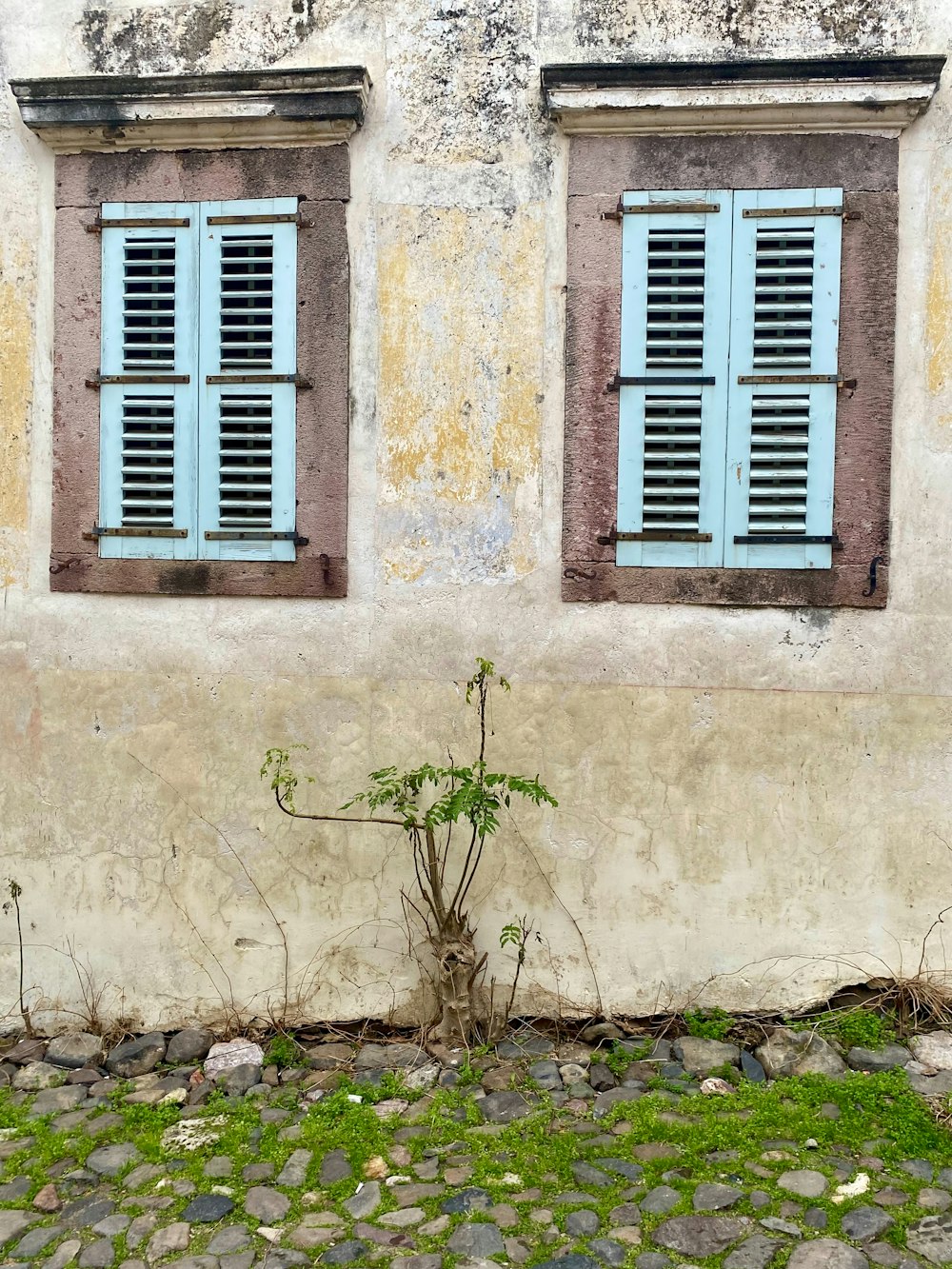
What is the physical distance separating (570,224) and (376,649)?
1.94m

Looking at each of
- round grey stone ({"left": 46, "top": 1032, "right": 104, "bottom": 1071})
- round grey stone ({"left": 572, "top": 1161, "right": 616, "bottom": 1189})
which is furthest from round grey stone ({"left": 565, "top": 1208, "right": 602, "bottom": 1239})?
round grey stone ({"left": 46, "top": 1032, "right": 104, "bottom": 1071})

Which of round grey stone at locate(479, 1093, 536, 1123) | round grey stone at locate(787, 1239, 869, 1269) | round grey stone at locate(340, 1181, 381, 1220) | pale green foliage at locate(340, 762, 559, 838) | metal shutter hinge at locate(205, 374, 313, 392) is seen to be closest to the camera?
round grey stone at locate(787, 1239, 869, 1269)

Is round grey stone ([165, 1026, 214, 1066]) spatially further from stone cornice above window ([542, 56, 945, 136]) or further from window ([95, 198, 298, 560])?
stone cornice above window ([542, 56, 945, 136])

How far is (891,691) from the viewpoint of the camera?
4102 millimetres

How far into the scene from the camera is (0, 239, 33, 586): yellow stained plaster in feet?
14.4

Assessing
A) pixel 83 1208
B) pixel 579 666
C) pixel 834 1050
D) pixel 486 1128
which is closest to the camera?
pixel 83 1208

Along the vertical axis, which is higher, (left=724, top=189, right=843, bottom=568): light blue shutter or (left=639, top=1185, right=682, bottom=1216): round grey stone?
(left=724, top=189, right=843, bottom=568): light blue shutter

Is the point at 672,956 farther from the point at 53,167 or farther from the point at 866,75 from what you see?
the point at 53,167

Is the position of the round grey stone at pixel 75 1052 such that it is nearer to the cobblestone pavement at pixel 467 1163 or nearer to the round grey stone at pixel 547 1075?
the cobblestone pavement at pixel 467 1163

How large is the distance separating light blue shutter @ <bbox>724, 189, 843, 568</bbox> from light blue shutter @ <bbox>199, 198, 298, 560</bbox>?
1.87 meters

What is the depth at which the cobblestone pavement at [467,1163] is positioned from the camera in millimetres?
3004

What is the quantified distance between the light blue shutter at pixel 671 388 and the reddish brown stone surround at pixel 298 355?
1.19 metres

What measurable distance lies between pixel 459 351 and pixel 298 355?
68 cm

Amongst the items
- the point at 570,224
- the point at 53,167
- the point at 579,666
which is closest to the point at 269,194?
the point at 53,167
